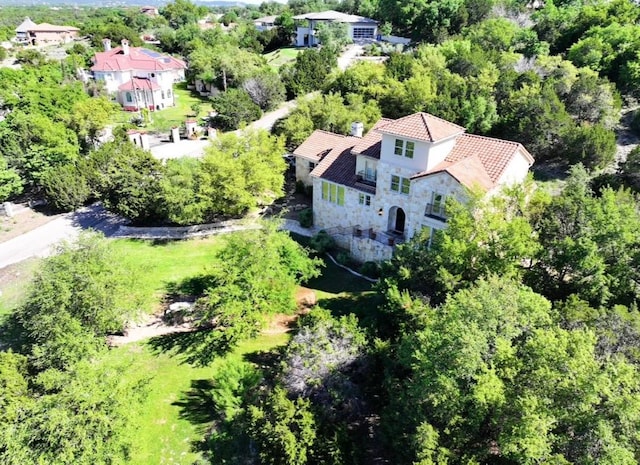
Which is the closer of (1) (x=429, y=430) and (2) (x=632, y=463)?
(2) (x=632, y=463)

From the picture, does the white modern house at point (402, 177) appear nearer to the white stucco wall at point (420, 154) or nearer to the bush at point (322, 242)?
the white stucco wall at point (420, 154)

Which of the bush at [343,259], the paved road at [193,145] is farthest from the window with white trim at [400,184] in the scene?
the paved road at [193,145]

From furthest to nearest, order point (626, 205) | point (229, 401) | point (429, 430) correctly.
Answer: point (626, 205), point (229, 401), point (429, 430)

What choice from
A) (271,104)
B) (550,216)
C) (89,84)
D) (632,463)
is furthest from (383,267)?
(89,84)

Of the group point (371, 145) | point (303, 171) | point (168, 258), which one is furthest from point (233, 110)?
point (371, 145)

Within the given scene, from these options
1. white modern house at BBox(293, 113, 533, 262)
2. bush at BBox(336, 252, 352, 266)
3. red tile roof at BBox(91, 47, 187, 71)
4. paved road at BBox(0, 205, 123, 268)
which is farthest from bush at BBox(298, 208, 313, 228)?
red tile roof at BBox(91, 47, 187, 71)

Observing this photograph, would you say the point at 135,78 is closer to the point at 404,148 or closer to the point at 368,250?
the point at 368,250

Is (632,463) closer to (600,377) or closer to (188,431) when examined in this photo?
(600,377)
